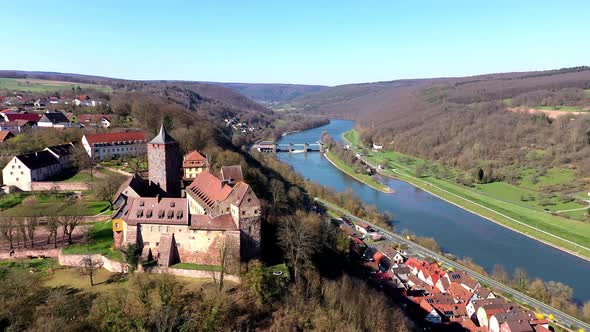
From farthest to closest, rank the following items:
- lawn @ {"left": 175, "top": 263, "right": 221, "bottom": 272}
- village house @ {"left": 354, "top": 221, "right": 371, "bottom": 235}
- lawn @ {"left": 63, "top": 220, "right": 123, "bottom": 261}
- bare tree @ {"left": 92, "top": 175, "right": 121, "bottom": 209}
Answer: village house @ {"left": 354, "top": 221, "right": 371, "bottom": 235} → bare tree @ {"left": 92, "top": 175, "right": 121, "bottom": 209} → lawn @ {"left": 63, "top": 220, "right": 123, "bottom": 261} → lawn @ {"left": 175, "top": 263, "right": 221, "bottom": 272}

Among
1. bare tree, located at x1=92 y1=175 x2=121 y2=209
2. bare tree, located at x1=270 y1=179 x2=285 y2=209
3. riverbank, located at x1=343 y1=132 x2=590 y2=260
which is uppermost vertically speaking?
bare tree, located at x1=92 y1=175 x2=121 y2=209

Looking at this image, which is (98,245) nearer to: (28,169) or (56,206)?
(56,206)

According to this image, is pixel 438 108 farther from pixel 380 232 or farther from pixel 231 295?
pixel 231 295

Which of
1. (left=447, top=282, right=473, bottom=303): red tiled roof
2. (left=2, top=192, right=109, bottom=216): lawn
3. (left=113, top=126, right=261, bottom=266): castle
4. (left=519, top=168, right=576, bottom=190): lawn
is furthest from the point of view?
(left=519, top=168, right=576, bottom=190): lawn

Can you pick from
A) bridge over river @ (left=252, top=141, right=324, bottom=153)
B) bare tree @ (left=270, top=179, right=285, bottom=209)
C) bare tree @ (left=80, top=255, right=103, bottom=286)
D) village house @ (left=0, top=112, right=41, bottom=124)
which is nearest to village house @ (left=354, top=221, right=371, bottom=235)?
bare tree @ (left=270, top=179, right=285, bottom=209)

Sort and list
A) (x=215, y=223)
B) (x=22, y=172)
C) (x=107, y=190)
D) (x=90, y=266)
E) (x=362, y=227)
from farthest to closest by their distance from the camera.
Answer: (x=362, y=227) → (x=22, y=172) → (x=107, y=190) → (x=215, y=223) → (x=90, y=266)

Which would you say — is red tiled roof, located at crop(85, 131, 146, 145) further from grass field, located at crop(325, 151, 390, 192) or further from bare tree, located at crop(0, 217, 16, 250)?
grass field, located at crop(325, 151, 390, 192)

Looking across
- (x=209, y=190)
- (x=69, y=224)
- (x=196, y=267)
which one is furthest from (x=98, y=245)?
(x=209, y=190)
